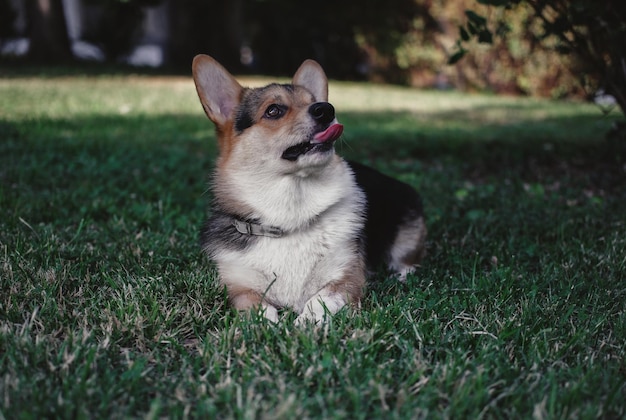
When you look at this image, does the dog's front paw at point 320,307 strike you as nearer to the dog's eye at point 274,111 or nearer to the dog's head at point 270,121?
the dog's head at point 270,121

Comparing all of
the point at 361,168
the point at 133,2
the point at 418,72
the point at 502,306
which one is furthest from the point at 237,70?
the point at 502,306

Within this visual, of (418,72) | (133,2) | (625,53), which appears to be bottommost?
(418,72)

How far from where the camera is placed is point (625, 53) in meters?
5.51

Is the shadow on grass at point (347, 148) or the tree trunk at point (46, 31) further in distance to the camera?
the tree trunk at point (46, 31)

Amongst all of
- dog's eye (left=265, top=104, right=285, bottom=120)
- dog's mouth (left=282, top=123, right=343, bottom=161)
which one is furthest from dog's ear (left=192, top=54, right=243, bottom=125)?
dog's mouth (left=282, top=123, right=343, bottom=161)

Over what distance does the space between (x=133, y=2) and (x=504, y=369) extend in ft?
68.6

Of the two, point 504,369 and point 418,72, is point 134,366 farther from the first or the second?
point 418,72

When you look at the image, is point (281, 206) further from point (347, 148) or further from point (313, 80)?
point (347, 148)

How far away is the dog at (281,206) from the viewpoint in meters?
2.88

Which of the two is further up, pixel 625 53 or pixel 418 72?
pixel 625 53

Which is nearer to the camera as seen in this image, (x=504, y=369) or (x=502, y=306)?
(x=504, y=369)

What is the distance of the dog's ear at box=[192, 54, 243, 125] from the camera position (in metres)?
3.11

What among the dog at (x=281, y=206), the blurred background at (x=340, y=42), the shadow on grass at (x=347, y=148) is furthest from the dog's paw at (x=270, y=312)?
the blurred background at (x=340, y=42)

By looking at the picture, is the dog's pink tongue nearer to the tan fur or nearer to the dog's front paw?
the tan fur
